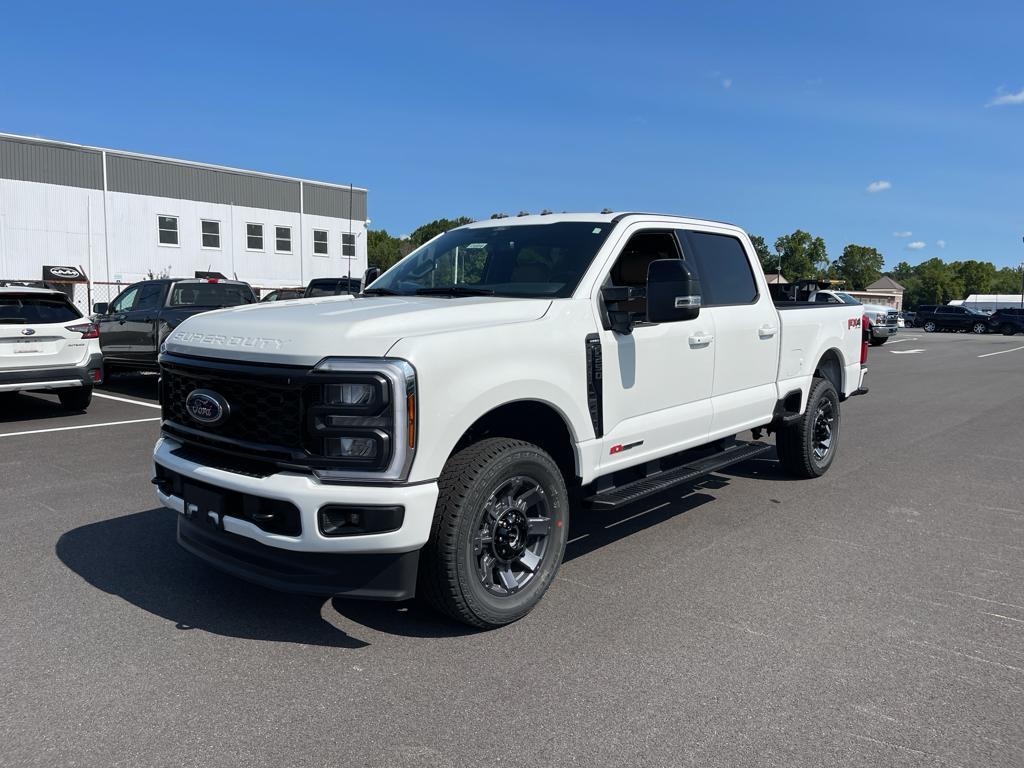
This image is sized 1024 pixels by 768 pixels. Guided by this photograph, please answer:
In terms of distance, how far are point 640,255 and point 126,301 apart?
33.4 ft

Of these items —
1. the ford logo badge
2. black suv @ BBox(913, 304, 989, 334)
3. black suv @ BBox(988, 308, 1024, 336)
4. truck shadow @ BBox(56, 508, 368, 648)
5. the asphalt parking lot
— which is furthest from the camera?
black suv @ BBox(913, 304, 989, 334)

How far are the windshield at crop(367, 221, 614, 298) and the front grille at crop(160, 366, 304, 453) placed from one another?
1.41 m

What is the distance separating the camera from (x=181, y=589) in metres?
4.14

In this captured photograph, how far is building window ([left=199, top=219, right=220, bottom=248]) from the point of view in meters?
32.8

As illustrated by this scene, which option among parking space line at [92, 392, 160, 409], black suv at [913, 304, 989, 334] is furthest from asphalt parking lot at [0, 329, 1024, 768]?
black suv at [913, 304, 989, 334]

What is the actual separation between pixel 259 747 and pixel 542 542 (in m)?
1.65

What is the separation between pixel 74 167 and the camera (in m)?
28.8

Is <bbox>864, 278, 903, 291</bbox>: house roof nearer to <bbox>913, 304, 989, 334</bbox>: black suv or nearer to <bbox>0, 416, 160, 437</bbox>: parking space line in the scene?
<bbox>913, 304, 989, 334</bbox>: black suv

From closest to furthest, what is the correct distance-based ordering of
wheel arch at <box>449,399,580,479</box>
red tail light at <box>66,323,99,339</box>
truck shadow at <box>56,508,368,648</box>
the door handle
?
1. truck shadow at <box>56,508,368,648</box>
2. wheel arch at <box>449,399,580,479</box>
3. the door handle
4. red tail light at <box>66,323,99,339</box>

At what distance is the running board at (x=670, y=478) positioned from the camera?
426cm

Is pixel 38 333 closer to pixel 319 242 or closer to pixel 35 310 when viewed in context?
pixel 35 310

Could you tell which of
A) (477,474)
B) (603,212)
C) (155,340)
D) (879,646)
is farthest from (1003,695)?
(155,340)

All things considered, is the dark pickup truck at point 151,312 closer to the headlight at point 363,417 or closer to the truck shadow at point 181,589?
the truck shadow at point 181,589

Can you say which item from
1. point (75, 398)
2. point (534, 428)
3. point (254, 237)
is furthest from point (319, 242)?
point (534, 428)
